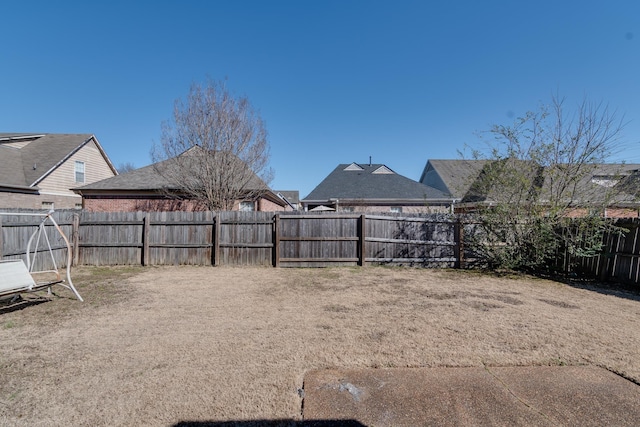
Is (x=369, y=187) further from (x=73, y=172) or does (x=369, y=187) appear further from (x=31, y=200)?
(x=31, y=200)

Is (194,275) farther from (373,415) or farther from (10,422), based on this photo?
(373,415)

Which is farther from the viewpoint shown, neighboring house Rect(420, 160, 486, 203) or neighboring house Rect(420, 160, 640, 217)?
neighboring house Rect(420, 160, 486, 203)

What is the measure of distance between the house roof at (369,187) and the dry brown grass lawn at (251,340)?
13.8m

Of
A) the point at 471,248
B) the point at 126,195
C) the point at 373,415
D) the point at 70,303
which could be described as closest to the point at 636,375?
the point at 373,415

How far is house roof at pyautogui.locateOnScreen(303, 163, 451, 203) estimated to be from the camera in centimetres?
2025

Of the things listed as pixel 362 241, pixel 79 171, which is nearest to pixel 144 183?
pixel 79 171

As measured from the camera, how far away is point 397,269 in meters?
8.97

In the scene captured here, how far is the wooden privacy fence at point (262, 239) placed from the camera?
9352mm

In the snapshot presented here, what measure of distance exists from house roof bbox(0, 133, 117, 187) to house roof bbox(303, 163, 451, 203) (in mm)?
15720

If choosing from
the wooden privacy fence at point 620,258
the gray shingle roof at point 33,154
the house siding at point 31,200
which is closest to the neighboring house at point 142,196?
the house siding at point 31,200

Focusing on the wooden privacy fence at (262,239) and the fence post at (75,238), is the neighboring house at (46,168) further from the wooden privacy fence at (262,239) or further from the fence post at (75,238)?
the wooden privacy fence at (262,239)

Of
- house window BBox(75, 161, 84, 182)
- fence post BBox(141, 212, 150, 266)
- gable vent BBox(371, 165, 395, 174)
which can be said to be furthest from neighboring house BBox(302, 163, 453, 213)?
house window BBox(75, 161, 84, 182)

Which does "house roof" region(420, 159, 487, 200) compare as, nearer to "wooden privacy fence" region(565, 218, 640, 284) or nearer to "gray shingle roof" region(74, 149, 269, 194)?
"wooden privacy fence" region(565, 218, 640, 284)

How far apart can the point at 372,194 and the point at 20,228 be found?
17306mm
